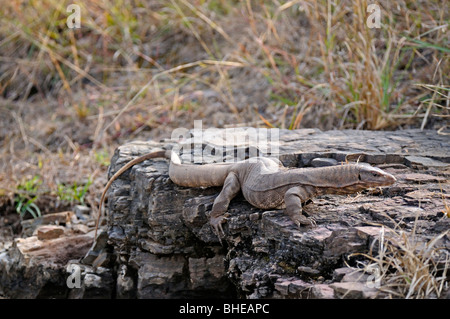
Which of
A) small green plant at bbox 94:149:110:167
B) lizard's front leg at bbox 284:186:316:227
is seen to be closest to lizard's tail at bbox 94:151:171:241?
lizard's front leg at bbox 284:186:316:227

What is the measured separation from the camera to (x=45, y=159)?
6723 millimetres

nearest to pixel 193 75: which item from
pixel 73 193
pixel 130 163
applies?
pixel 73 193

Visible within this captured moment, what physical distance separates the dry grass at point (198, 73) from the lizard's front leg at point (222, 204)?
6.45 ft

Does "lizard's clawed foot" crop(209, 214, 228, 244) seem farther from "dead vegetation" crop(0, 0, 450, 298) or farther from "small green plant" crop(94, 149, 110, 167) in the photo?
"small green plant" crop(94, 149, 110, 167)

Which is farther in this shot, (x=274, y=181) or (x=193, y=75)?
(x=193, y=75)

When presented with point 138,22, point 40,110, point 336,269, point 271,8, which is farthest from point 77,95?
point 336,269

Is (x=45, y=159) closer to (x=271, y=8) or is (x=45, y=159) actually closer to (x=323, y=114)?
(x=323, y=114)

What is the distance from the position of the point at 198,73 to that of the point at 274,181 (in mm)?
4096

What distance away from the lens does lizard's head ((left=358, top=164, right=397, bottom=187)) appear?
3.40 meters

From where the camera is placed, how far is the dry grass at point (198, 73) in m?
5.76

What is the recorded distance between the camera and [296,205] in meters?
3.39

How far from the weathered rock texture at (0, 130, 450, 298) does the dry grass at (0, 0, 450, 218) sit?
2.90 ft

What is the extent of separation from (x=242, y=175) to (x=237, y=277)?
0.73 metres

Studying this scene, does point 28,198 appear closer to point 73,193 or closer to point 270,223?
point 73,193
